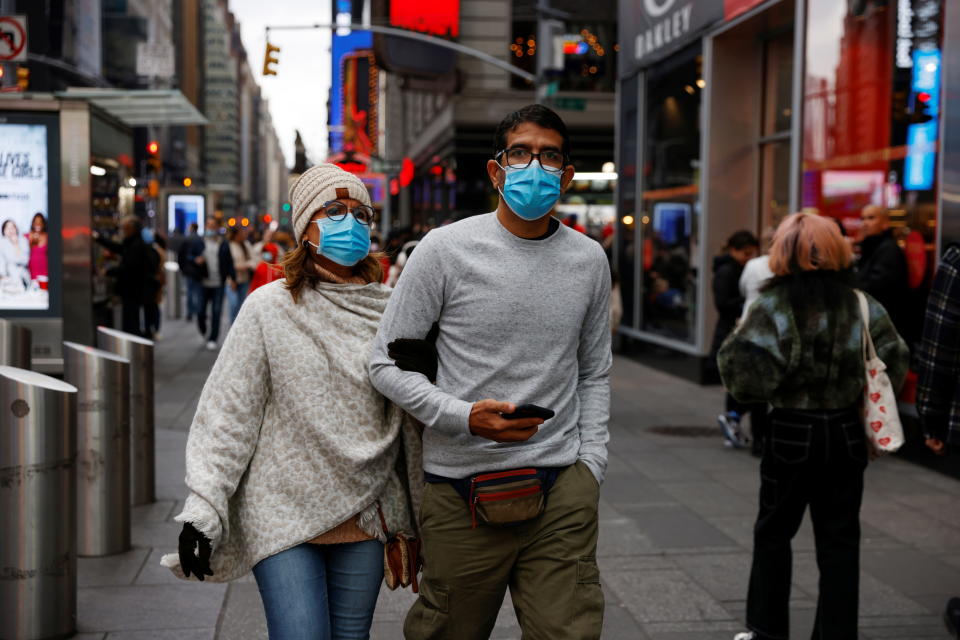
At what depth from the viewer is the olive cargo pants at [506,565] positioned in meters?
2.90

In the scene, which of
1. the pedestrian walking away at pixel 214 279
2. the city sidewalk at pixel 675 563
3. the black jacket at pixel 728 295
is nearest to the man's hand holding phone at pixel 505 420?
the city sidewalk at pixel 675 563

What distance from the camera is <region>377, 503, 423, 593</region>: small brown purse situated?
299 centimetres

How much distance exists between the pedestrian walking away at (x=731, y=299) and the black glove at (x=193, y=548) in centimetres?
686

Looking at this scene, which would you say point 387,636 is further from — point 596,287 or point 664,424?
point 664,424

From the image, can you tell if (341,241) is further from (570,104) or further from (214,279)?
(214,279)

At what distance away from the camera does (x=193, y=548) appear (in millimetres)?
2740

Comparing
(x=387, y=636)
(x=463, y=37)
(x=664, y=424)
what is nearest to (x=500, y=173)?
(x=387, y=636)

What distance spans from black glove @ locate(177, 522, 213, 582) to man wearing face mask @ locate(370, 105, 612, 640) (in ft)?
1.86

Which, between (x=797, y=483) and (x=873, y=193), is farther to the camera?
(x=873, y=193)

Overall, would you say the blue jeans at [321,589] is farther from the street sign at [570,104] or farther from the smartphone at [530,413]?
the street sign at [570,104]

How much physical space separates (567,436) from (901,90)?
7.15 metres

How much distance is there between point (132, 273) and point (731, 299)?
304 inches

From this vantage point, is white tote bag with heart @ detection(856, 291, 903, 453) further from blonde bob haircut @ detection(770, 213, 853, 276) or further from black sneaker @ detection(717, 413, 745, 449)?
black sneaker @ detection(717, 413, 745, 449)

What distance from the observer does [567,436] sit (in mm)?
2982
